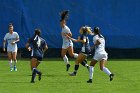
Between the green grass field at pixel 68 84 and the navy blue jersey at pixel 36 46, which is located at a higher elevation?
the navy blue jersey at pixel 36 46

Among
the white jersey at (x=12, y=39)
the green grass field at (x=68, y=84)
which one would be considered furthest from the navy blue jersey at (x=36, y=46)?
the white jersey at (x=12, y=39)

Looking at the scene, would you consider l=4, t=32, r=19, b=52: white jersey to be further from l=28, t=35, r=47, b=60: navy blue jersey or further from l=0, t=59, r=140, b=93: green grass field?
l=28, t=35, r=47, b=60: navy blue jersey

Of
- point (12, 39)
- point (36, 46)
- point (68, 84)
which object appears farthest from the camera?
point (12, 39)

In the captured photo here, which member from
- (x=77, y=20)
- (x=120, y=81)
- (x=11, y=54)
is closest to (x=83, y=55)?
(x=120, y=81)

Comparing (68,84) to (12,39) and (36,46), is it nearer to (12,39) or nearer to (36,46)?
(36,46)

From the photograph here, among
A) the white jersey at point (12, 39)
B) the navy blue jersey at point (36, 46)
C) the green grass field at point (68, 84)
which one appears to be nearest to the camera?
the green grass field at point (68, 84)

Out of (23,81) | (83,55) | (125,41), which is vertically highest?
(125,41)

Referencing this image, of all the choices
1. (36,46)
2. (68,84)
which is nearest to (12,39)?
(36,46)

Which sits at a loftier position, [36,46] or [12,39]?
[12,39]

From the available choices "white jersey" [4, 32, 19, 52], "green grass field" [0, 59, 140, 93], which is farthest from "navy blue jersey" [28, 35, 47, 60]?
"white jersey" [4, 32, 19, 52]

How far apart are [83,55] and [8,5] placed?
43.2ft

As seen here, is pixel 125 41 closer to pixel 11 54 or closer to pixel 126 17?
pixel 126 17

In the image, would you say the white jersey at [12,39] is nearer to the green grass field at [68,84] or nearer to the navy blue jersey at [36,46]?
the green grass field at [68,84]

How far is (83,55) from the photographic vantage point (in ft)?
65.8
